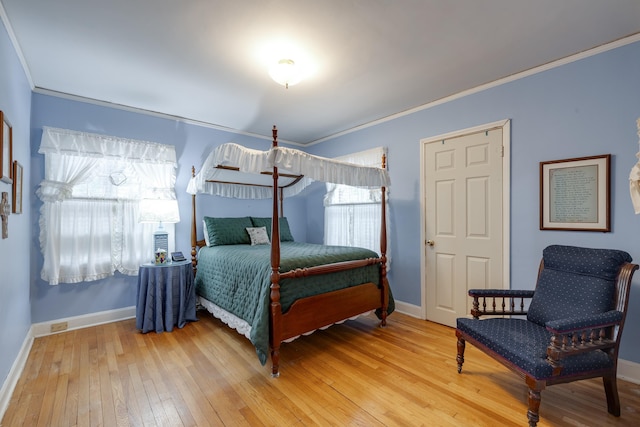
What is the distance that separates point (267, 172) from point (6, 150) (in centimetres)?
207

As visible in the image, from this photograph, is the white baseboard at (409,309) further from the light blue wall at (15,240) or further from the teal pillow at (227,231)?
the light blue wall at (15,240)

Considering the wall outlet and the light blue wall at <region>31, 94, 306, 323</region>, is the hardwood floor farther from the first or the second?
the light blue wall at <region>31, 94, 306, 323</region>

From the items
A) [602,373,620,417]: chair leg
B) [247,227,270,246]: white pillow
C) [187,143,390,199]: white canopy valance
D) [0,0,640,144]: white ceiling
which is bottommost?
[602,373,620,417]: chair leg

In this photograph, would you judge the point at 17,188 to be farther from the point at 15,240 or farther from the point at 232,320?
the point at 232,320

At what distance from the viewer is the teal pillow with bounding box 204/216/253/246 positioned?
3.71m

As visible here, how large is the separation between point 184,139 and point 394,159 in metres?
2.85

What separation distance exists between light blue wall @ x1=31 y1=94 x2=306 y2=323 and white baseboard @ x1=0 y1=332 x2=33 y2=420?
1.39ft

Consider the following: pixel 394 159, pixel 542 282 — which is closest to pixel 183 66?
pixel 394 159

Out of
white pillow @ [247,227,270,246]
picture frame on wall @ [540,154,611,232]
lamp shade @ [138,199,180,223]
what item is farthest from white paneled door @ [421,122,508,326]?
lamp shade @ [138,199,180,223]

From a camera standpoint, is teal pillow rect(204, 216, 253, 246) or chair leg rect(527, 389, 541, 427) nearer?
chair leg rect(527, 389, 541, 427)

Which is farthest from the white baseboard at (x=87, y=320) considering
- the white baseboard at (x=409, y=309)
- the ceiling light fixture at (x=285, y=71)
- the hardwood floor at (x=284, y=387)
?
the white baseboard at (x=409, y=309)

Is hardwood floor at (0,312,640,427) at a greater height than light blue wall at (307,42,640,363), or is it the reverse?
light blue wall at (307,42,640,363)

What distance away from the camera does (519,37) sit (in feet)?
7.00

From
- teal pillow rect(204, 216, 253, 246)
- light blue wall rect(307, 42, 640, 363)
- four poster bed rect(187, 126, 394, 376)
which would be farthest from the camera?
teal pillow rect(204, 216, 253, 246)
